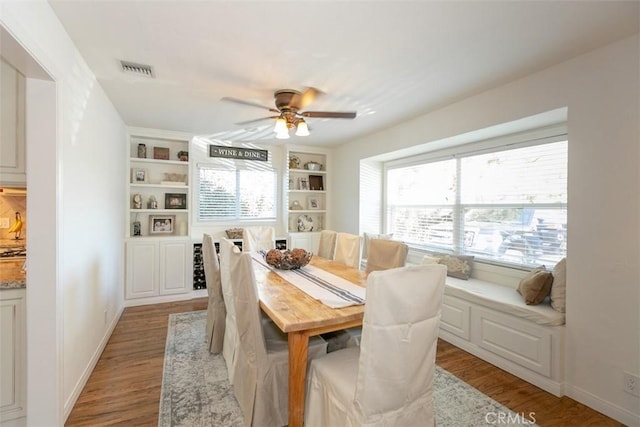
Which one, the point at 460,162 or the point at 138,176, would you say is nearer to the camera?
Result: the point at 460,162

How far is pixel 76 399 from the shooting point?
2.12 metres

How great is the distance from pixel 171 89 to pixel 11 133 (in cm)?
131

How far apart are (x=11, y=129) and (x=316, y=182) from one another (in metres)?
4.13

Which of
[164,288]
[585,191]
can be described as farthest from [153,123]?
[585,191]

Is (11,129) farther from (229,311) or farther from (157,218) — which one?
(157,218)

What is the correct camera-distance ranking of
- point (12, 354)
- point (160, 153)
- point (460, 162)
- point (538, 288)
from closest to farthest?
point (12, 354) → point (538, 288) → point (460, 162) → point (160, 153)

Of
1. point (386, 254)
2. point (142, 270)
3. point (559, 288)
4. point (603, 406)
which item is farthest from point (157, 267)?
point (603, 406)

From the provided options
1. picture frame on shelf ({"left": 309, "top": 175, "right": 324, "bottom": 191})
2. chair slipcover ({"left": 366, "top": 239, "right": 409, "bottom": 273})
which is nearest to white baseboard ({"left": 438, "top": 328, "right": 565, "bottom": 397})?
chair slipcover ({"left": 366, "top": 239, "right": 409, "bottom": 273})

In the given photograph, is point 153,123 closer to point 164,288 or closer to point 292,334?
point 164,288

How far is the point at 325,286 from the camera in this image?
2.23 metres

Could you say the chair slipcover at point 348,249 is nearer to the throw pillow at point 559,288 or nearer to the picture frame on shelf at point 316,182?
the throw pillow at point 559,288

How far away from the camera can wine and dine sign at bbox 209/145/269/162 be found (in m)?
4.75

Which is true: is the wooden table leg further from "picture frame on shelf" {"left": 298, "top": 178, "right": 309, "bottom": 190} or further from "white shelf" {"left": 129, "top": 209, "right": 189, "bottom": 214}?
"picture frame on shelf" {"left": 298, "top": 178, "right": 309, "bottom": 190}

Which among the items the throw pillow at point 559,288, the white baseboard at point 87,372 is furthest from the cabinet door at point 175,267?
the throw pillow at point 559,288
